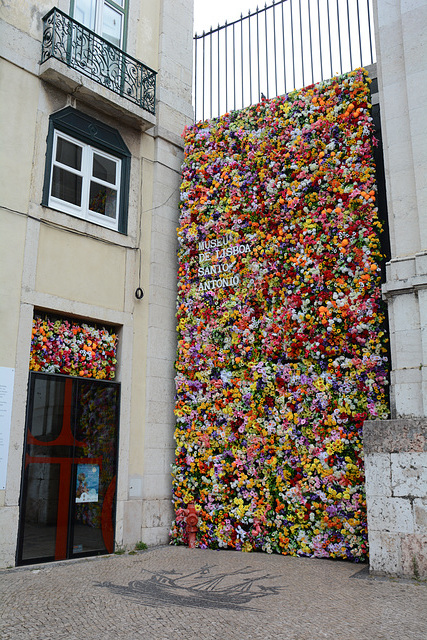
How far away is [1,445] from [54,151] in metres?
4.28

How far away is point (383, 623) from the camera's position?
4.56 m

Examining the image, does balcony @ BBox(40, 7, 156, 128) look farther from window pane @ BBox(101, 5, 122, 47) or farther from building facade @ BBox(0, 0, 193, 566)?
window pane @ BBox(101, 5, 122, 47)

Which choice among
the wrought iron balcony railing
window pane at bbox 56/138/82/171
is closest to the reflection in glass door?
window pane at bbox 56/138/82/171

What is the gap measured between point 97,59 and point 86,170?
1812 mm

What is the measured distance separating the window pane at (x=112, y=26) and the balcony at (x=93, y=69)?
19.8 inches

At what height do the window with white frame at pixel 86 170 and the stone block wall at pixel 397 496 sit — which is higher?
the window with white frame at pixel 86 170

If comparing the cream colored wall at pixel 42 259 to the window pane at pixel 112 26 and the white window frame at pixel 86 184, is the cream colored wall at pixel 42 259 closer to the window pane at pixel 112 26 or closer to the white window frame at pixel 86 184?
the white window frame at pixel 86 184

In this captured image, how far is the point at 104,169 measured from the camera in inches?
364

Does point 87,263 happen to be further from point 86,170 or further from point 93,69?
point 93,69

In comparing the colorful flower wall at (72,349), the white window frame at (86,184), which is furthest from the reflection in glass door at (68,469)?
the white window frame at (86,184)

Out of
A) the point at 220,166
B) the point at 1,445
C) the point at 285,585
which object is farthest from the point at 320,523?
the point at 220,166

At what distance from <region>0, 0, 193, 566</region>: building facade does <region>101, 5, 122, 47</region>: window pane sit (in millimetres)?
22

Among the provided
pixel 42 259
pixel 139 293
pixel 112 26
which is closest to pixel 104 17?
pixel 112 26

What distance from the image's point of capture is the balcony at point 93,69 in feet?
27.6
